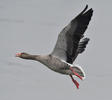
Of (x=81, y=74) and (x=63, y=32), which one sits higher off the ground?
(x=63, y=32)

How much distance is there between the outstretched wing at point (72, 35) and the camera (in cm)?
826

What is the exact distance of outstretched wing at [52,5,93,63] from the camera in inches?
325

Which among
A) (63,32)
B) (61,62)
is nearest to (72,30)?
(63,32)

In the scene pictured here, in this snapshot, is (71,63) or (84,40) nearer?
(71,63)

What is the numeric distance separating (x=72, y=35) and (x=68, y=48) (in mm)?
401

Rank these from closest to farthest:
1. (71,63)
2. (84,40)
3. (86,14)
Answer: (86,14) < (71,63) < (84,40)

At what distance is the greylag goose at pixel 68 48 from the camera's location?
827 cm

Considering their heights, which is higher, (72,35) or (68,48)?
(72,35)

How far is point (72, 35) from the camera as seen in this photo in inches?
331

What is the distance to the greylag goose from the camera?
326 inches

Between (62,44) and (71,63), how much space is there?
667 mm

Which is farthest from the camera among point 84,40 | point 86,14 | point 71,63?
point 84,40

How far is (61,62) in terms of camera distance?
8523 mm

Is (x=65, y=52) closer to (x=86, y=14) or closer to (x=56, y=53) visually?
(x=56, y=53)
